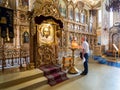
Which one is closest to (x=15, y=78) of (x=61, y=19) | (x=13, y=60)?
(x=13, y=60)

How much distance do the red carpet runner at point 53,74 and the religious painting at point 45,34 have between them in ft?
4.09

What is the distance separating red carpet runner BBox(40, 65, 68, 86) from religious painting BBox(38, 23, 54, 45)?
4.09 feet

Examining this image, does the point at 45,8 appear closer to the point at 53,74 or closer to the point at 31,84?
the point at 53,74

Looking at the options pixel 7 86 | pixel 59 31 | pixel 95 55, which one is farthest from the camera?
pixel 95 55

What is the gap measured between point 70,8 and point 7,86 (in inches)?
513

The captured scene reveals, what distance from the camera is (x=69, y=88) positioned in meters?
5.62

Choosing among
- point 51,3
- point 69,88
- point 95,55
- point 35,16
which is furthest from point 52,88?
point 95,55

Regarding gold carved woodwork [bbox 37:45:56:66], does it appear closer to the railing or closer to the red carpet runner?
the red carpet runner

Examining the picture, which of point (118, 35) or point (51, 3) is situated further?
point (118, 35)

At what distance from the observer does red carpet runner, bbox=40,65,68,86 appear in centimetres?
631

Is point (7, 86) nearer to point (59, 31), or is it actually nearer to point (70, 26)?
point (59, 31)

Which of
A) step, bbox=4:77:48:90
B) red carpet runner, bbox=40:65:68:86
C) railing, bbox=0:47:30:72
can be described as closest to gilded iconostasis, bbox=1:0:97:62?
railing, bbox=0:47:30:72

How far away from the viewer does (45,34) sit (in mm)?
7676

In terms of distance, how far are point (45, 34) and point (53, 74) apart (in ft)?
6.58
